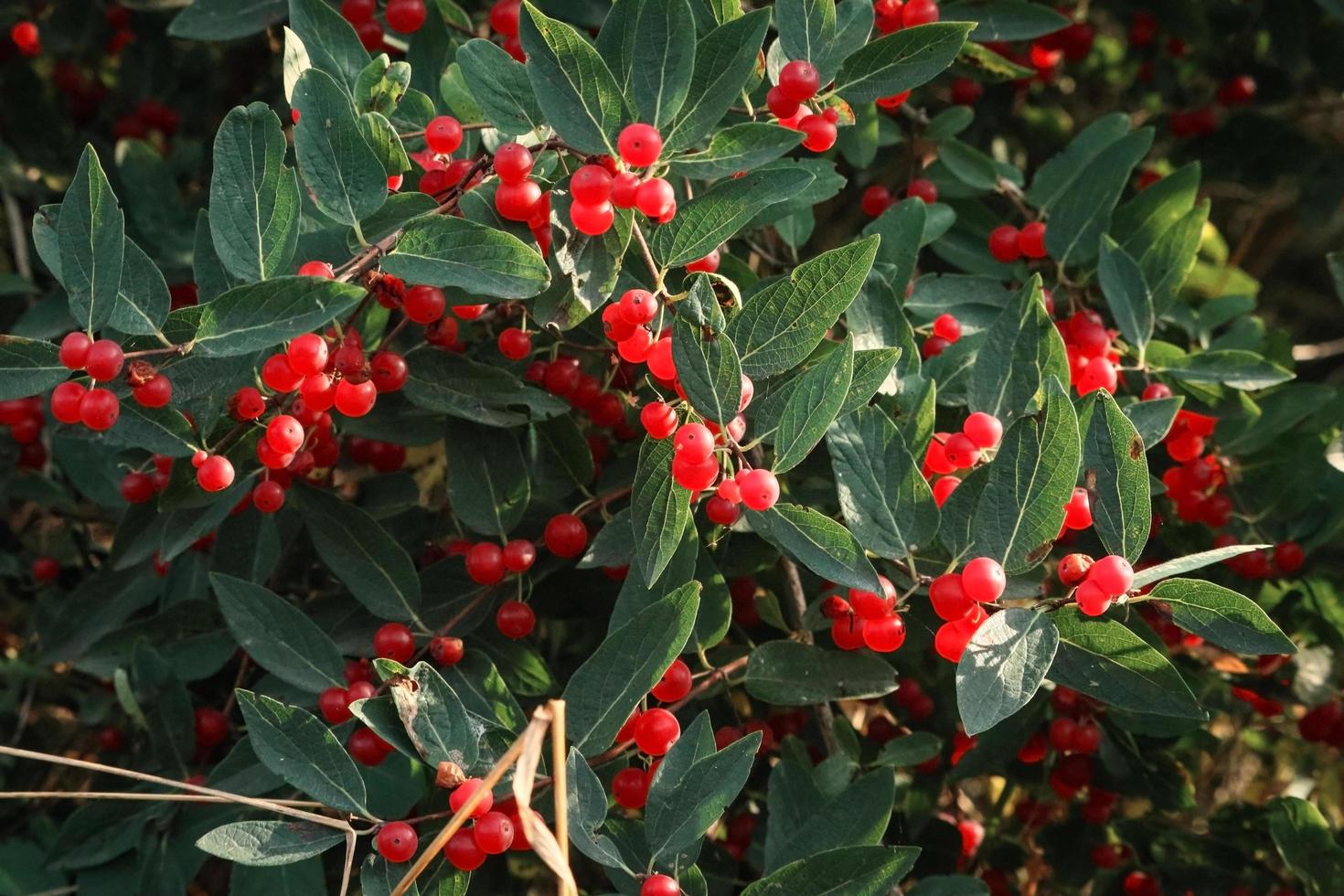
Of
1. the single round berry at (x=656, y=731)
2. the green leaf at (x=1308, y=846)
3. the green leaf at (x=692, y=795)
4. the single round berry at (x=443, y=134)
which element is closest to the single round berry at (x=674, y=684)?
the single round berry at (x=656, y=731)

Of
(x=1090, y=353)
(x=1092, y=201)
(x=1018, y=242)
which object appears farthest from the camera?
(x=1018, y=242)

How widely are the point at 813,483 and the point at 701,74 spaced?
556 millimetres

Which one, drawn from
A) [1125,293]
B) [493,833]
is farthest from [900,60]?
[493,833]

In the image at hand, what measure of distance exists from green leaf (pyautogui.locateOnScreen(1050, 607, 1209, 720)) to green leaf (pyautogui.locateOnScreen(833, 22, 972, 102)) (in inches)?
25.0

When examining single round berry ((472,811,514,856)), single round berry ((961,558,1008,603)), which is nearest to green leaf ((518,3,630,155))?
single round berry ((961,558,1008,603))

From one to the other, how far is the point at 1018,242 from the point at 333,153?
3.54 ft

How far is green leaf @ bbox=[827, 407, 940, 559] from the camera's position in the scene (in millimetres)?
1284

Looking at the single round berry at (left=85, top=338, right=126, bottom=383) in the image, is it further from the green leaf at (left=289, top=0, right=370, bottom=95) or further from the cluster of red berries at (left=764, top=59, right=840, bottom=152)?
the cluster of red berries at (left=764, top=59, right=840, bottom=152)

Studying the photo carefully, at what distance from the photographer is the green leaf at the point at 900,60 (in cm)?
145

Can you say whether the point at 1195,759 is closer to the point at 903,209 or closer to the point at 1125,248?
the point at 1125,248

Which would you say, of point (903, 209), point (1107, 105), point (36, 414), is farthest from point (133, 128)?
point (1107, 105)

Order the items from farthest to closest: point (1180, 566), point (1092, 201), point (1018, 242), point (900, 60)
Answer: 1. point (1018, 242)
2. point (1092, 201)
3. point (900, 60)
4. point (1180, 566)

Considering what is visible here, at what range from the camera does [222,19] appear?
6.15 ft

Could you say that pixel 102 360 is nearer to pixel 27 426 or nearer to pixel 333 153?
pixel 333 153
